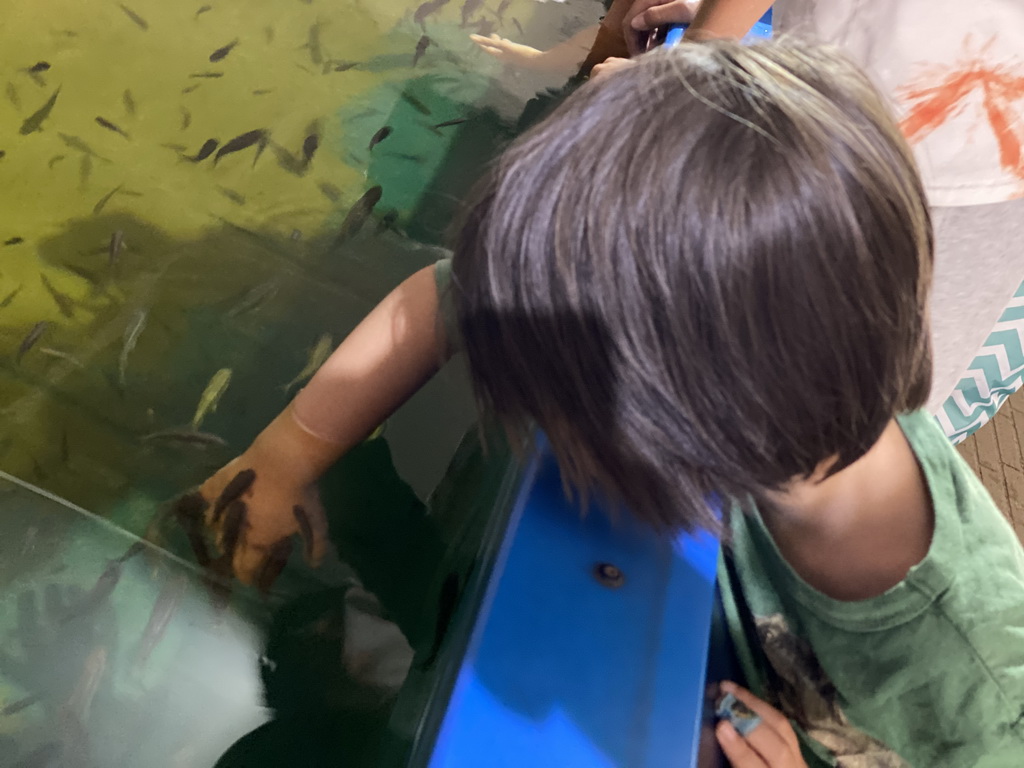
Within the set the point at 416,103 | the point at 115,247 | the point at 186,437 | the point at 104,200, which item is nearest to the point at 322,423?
the point at 186,437

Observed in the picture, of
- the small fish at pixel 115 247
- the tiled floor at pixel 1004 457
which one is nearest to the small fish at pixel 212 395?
the small fish at pixel 115 247

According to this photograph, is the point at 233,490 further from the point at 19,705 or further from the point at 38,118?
the point at 38,118

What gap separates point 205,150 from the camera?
60.0 inches

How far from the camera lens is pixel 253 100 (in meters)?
1.64

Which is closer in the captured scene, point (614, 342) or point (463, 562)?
point (614, 342)

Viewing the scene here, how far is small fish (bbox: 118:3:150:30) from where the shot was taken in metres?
1.72

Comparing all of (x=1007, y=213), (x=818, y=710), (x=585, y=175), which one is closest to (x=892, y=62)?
(x=1007, y=213)

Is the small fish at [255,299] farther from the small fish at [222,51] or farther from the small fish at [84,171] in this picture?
the small fish at [222,51]

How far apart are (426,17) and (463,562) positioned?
169cm

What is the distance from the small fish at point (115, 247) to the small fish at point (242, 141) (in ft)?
0.92

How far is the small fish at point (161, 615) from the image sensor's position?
0.95 m

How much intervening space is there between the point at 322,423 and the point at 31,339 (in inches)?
26.6

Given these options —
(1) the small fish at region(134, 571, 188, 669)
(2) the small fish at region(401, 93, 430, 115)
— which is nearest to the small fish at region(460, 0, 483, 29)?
(2) the small fish at region(401, 93, 430, 115)

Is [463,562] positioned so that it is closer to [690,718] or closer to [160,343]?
[690,718]
